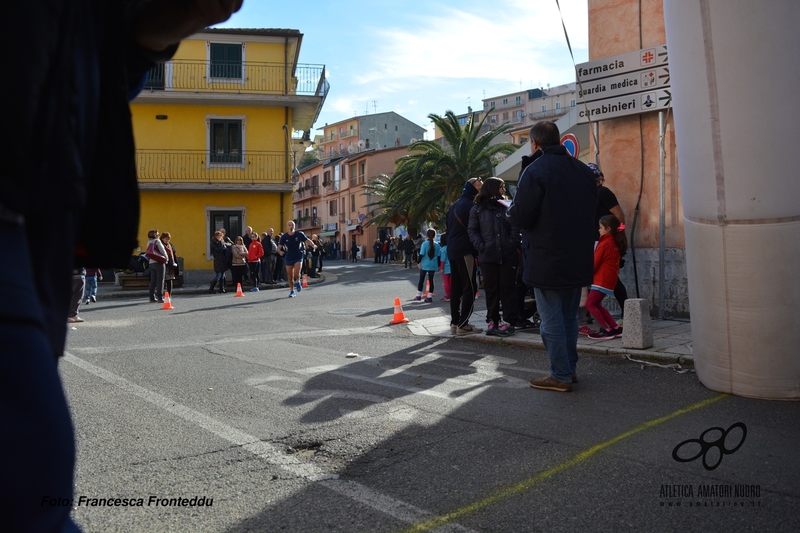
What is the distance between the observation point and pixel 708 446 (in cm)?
420

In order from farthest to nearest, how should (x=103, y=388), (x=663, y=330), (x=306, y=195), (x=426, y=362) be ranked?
(x=306, y=195), (x=663, y=330), (x=426, y=362), (x=103, y=388)

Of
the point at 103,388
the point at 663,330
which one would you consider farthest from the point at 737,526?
the point at 663,330

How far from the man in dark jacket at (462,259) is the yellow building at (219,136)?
23.4 meters

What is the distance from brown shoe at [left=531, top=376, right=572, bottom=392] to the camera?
19.3 feet

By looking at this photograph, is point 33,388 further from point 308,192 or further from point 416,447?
point 308,192

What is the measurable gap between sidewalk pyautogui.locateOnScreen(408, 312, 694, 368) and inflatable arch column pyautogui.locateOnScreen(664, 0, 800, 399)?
1.43 m

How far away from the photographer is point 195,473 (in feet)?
12.7

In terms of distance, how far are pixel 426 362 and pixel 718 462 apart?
13.0 ft

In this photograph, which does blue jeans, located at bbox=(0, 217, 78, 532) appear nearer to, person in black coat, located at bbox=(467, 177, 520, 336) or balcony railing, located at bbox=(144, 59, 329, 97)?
person in black coat, located at bbox=(467, 177, 520, 336)

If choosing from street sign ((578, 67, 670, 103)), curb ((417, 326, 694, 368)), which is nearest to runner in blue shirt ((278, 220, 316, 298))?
street sign ((578, 67, 670, 103))

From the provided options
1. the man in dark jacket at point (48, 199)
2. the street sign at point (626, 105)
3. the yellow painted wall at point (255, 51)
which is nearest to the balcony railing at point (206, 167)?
the yellow painted wall at point (255, 51)

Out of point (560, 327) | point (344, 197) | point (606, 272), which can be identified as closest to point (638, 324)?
point (606, 272)

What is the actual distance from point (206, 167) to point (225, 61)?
4.94 m

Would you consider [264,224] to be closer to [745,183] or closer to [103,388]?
[103,388]
